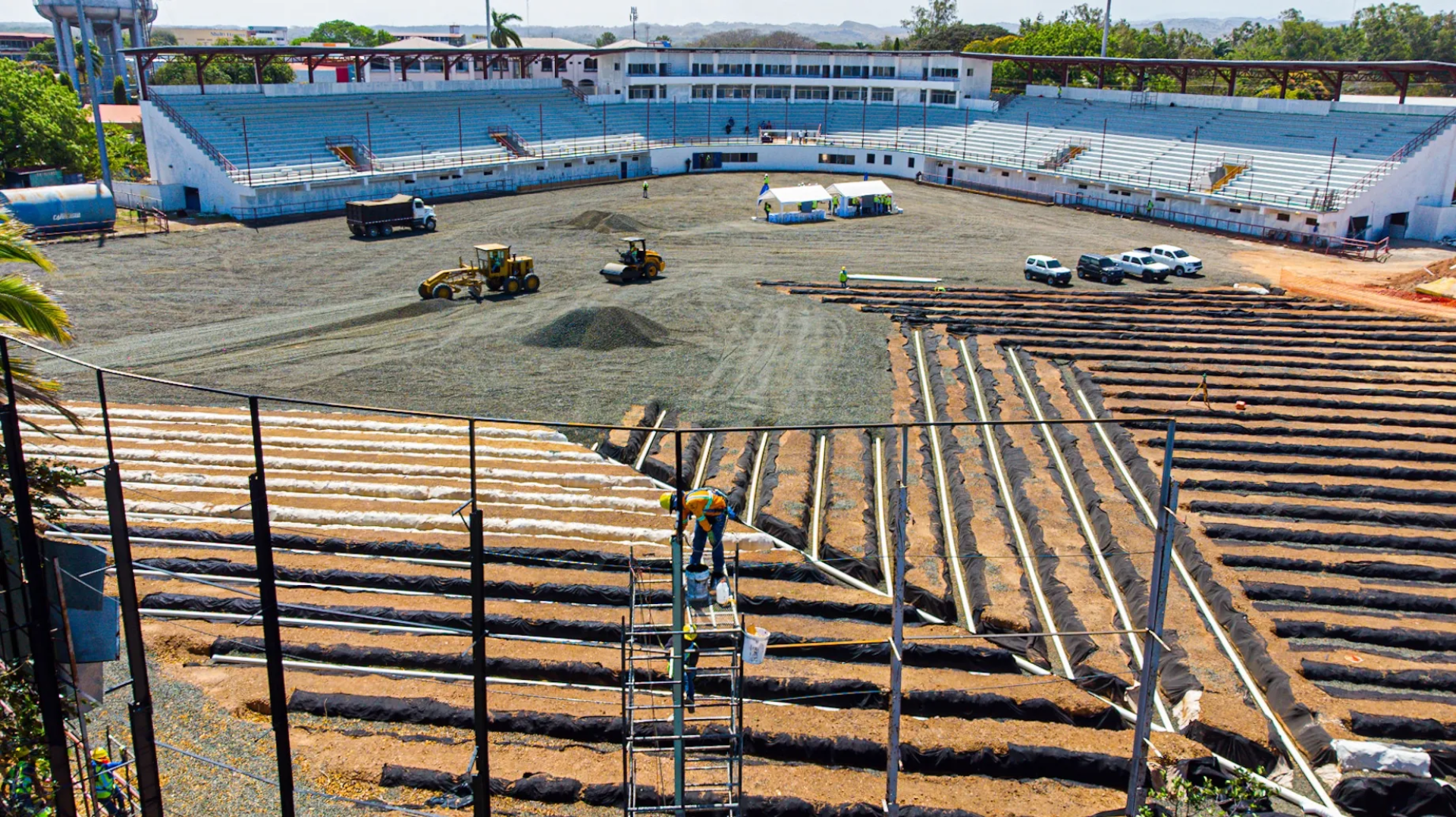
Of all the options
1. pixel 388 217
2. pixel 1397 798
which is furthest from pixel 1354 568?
pixel 388 217

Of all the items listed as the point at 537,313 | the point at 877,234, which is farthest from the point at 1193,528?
the point at 877,234

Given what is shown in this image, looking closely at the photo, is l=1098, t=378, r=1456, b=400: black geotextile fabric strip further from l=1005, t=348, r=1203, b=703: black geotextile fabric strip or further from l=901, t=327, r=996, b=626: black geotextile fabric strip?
l=901, t=327, r=996, b=626: black geotextile fabric strip

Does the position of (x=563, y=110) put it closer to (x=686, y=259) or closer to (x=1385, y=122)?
(x=686, y=259)

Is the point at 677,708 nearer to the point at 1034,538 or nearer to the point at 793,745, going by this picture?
the point at 793,745

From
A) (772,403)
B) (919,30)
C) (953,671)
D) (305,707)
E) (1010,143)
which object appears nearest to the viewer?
(305,707)

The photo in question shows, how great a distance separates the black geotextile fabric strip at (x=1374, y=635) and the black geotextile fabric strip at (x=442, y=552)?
7830mm

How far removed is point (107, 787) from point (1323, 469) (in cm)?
2492

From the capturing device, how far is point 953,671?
→ 1595 cm

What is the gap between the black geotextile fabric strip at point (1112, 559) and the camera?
1569 centimetres

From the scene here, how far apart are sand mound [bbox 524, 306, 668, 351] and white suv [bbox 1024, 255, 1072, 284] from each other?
699 inches

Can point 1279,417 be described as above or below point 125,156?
below

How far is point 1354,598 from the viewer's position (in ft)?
61.1

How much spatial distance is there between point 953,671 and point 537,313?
78.2 ft

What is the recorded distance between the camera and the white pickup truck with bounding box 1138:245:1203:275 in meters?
45.0
